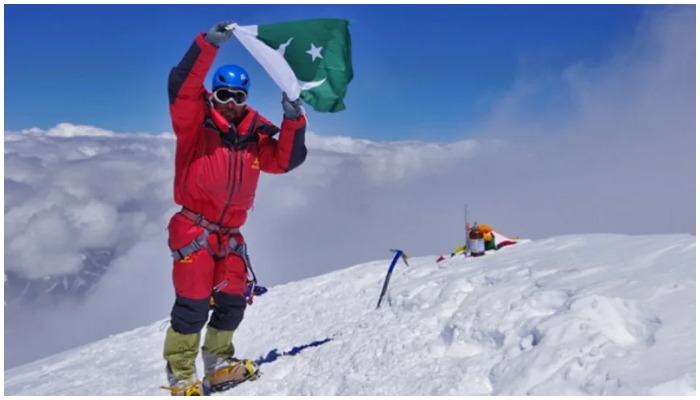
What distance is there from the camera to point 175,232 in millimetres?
6023

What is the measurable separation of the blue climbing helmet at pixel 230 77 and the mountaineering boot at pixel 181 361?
2.39 metres

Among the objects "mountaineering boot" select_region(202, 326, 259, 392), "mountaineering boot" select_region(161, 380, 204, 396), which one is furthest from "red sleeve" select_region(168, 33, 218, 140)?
"mountaineering boot" select_region(161, 380, 204, 396)

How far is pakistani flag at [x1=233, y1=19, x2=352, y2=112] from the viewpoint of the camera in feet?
20.2

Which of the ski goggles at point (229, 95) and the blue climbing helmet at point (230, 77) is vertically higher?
the blue climbing helmet at point (230, 77)

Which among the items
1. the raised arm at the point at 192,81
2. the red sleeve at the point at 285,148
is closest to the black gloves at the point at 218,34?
the raised arm at the point at 192,81

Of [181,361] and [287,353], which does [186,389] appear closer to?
[181,361]

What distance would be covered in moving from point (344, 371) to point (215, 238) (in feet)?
6.20

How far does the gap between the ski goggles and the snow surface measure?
289 centimetres

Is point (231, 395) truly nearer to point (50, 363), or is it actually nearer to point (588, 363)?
point (588, 363)


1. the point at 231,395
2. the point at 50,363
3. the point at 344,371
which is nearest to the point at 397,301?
the point at 344,371

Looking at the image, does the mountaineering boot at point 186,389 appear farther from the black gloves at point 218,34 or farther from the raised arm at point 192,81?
the black gloves at point 218,34

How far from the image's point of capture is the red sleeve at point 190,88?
5.43m

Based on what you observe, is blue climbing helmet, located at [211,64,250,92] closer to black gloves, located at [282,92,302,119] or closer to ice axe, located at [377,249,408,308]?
black gloves, located at [282,92,302,119]

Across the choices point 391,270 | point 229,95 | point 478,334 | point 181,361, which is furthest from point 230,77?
point 391,270
